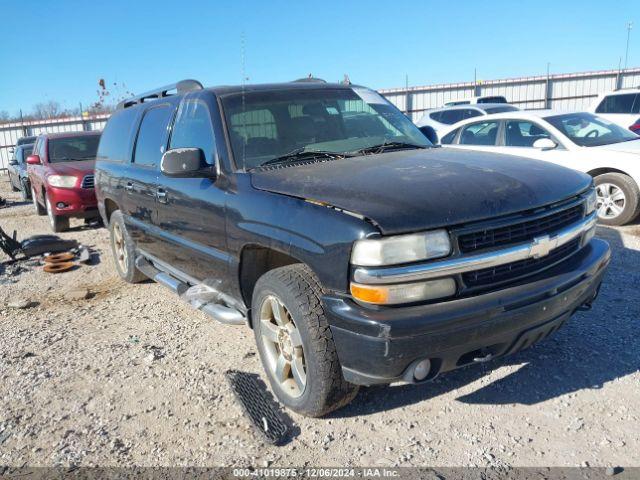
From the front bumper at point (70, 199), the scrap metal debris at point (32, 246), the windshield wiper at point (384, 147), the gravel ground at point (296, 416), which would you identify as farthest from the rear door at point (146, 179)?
the front bumper at point (70, 199)

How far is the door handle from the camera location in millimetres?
4183

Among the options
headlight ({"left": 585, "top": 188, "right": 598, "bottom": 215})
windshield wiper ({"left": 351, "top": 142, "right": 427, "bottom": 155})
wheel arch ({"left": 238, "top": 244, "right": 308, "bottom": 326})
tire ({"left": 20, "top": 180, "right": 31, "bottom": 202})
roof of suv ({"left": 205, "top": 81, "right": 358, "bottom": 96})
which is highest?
roof of suv ({"left": 205, "top": 81, "right": 358, "bottom": 96})

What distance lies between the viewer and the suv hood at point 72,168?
908 cm

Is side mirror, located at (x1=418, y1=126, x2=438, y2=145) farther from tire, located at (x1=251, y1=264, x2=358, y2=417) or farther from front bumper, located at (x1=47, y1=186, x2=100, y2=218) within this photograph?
front bumper, located at (x1=47, y1=186, x2=100, y2=218)

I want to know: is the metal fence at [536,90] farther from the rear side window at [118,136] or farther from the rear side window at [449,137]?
the rear side window at [118,136]

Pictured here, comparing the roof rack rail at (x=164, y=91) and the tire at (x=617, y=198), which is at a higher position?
the roof rack rail at (x=164, y=91)

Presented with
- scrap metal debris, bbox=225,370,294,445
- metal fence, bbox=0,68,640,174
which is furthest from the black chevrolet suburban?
metal fence, bbox=0,68,640,174

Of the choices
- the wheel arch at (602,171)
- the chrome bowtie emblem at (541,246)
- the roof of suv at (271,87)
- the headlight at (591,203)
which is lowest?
the wheel arch at (602,171)

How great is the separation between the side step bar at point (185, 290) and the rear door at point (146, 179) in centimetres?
17

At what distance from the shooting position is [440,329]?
243 cm

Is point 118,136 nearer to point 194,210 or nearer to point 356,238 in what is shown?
point 194,210

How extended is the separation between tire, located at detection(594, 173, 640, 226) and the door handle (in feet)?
18.3

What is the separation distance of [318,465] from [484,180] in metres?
1.70

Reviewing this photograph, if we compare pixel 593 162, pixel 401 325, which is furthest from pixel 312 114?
pixel 593 162
